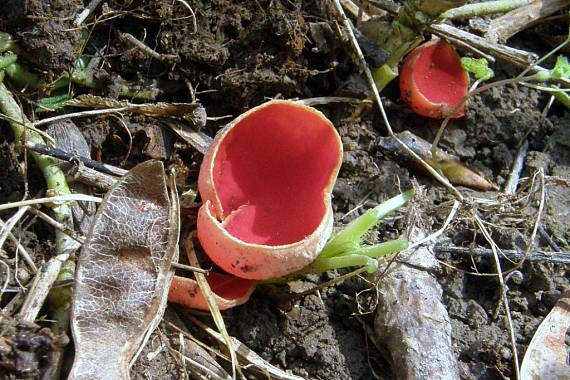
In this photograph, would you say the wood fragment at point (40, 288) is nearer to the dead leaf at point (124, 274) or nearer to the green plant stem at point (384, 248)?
the dead leaf at point (124, 274)

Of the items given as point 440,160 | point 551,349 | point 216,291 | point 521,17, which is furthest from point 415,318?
point 521,17

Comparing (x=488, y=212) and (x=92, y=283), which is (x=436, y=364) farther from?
(x=92, y=283)

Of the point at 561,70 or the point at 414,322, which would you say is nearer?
the point at 414,322

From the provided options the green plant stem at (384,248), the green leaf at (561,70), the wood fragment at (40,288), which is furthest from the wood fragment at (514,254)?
the wood fragment at (40,288)

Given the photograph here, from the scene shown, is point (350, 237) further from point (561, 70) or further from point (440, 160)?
point (561, 70)

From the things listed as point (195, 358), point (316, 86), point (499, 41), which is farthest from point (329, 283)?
point (499, 41)

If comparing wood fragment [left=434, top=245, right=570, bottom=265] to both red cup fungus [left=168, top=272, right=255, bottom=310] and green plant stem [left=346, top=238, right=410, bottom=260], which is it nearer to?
green plant stem [left=346, top=238, right=410, bottom=260]
